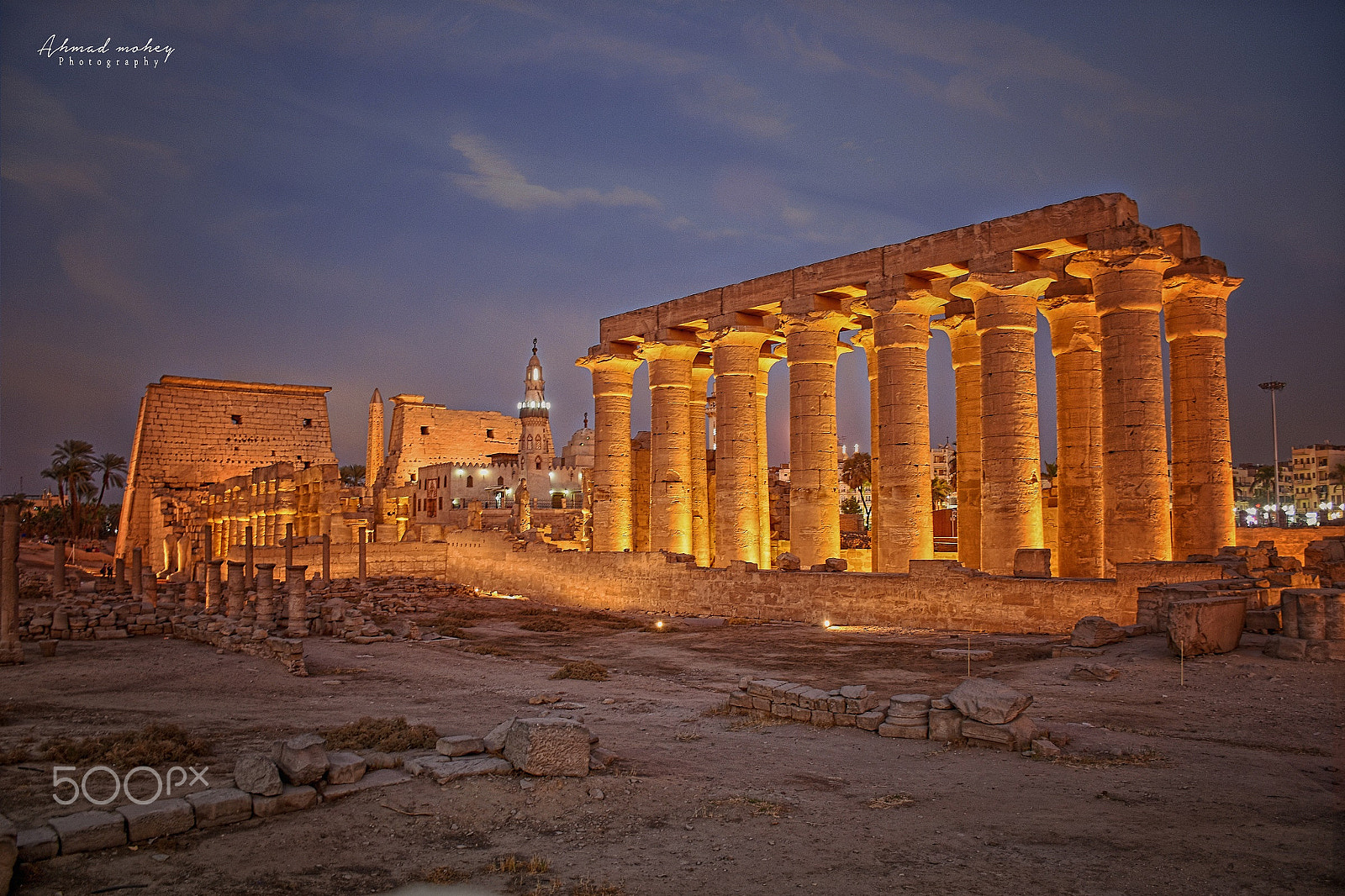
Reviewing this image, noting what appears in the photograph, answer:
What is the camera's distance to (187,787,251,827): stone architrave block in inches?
220

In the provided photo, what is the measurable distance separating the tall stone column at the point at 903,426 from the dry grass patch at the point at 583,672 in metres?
8.59

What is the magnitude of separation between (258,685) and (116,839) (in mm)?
6652

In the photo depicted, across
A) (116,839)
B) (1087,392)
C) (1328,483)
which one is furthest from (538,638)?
(1328,483)

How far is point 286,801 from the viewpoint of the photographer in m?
5.88

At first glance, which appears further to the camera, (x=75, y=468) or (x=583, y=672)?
(x=75, y=468)

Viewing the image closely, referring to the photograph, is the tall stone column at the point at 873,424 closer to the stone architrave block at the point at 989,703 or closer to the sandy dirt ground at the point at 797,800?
the sandy dirt ground at the point at 797,800

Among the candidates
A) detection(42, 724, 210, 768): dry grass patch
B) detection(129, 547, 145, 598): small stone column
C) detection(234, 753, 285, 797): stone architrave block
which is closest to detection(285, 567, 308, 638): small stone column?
detection(129, 547, 145, 598): small stone column

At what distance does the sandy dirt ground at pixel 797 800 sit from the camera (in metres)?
4.85

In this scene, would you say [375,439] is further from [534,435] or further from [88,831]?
[88,831]

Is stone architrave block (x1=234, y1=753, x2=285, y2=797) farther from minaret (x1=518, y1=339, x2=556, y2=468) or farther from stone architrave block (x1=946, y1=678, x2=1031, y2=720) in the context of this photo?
minaret (x1=518, y1=339, x2=556, y2=468)

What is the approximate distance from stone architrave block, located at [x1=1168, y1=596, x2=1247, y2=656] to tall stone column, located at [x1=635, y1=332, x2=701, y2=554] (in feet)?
45.5

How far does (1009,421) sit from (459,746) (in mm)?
13262

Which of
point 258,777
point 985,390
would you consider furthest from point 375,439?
point 258,777

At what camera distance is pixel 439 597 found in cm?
2462
